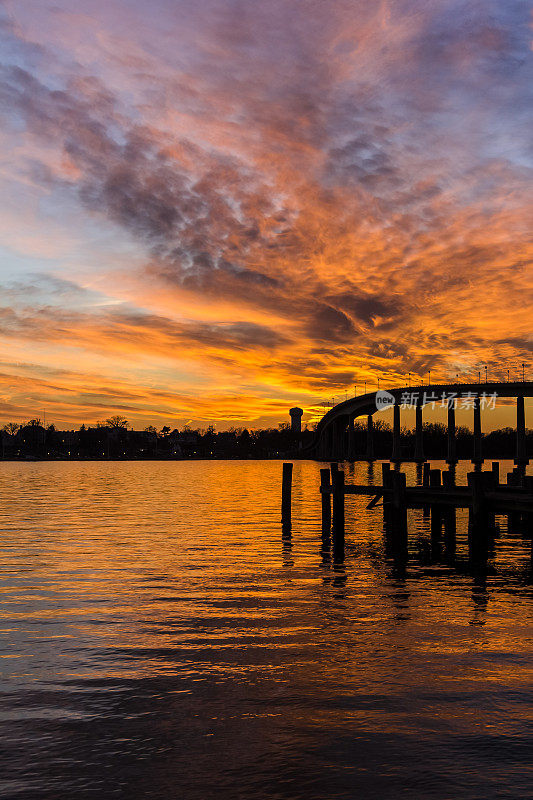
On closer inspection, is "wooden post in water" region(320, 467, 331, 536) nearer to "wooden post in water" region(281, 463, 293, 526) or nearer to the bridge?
"wooden post in water" region(281, 463, 293, 526)

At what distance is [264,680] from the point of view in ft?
35.8

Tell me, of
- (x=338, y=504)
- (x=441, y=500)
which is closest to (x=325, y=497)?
(x=338, y=504)

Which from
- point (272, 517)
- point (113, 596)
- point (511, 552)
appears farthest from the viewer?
point (272, 517)

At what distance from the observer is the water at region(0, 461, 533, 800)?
7.64 metres

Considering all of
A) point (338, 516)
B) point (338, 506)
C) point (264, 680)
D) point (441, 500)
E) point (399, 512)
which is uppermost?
point (441, 500)

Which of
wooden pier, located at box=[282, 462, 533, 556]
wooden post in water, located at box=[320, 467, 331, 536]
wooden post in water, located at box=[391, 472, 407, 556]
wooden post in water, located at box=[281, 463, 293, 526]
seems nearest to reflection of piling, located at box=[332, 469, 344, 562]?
wooden pier, located at box=[282, 462, 533, 556]

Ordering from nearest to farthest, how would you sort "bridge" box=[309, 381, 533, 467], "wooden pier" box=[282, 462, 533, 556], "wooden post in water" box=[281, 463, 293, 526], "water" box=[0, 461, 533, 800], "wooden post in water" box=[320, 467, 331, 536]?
"water" box=[0, 461, 533, 800] → "wooden pier" box=[282, 462, 533, 556] → "wooden post in water" box=[320, 467, 331, 536] → "wooden post in water" box=[281, 463, 293, 526] → "bridge" box=[309, 381, 533, 467]

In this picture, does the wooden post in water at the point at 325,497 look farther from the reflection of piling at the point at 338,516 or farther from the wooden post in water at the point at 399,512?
the wooden post in water at the point at 399,512

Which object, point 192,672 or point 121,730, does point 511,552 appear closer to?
point 192,672

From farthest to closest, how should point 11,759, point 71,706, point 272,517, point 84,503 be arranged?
point 84,503
point 272,517
point 71,706
point 11,759

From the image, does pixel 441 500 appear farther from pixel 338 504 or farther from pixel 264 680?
pixel 264 680

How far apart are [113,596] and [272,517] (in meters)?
25.4

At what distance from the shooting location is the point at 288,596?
17.9m

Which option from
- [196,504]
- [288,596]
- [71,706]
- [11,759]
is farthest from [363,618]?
[196,504]
